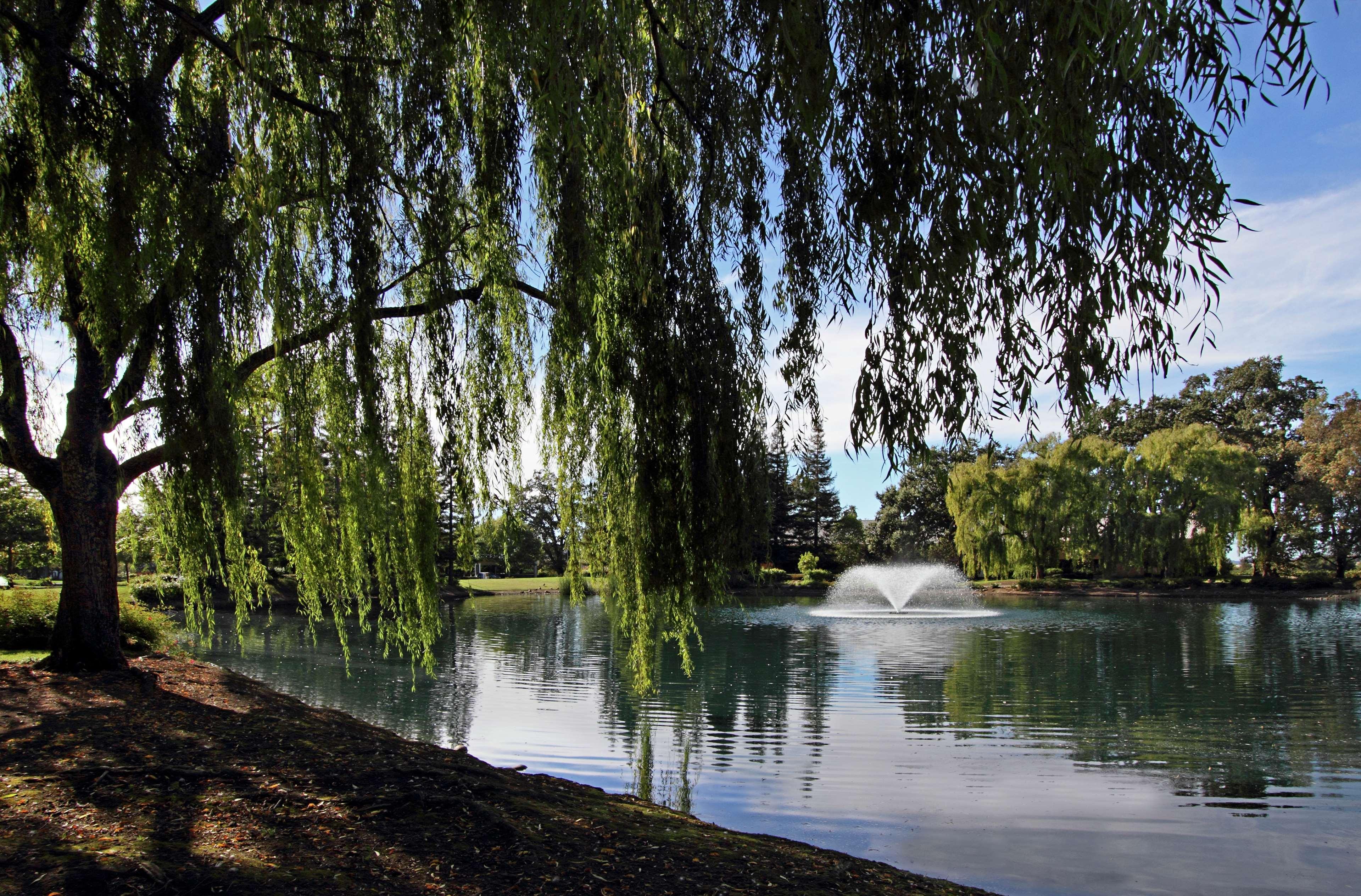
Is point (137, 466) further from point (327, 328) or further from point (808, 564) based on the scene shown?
point (808, 564)

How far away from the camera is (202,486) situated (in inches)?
163

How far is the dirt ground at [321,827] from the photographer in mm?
3092

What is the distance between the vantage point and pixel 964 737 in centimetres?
900

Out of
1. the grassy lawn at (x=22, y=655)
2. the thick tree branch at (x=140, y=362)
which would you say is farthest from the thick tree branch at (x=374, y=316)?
the grassy lawn at (x=22, y=655)

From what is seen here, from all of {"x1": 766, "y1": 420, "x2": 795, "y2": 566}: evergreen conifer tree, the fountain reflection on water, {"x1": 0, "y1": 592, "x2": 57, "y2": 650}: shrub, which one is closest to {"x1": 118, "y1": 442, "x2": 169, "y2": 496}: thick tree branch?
{"x1": 0, "y1": 592, "x2": 57, "y2": 650}: shrub

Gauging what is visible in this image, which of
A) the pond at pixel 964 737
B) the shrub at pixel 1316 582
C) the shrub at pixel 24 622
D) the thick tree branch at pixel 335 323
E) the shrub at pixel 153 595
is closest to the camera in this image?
the thick tree branch at pixel 335 323

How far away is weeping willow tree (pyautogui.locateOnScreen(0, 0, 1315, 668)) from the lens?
2.70m

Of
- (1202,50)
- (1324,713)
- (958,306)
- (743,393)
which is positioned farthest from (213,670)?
(1324,713)

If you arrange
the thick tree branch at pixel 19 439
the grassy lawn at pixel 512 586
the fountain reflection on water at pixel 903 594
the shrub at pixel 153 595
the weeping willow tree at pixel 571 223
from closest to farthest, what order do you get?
the weeping willow tree at pixel 571 223 → the thick tree branch at pixel 19 439 → the shrub at pixel 153 595 → the fountain reflection on water at pixel 903 594 → the grassy lawn at pixel 512 586

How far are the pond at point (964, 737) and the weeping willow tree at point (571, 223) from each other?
1.74 meters

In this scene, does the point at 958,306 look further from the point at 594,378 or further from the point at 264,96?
the point at 264,96

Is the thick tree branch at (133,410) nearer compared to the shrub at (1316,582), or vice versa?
the thick tree branch at (133,410)

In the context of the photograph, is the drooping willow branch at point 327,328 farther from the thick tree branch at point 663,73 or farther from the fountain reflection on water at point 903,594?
the fountain reflection on water at point 903,594

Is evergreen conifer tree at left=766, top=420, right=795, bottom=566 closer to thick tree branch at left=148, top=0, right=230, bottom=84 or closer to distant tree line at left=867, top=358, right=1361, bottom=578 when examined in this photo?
thick tree branch at left=148, top=0, right=230, bottom=84
